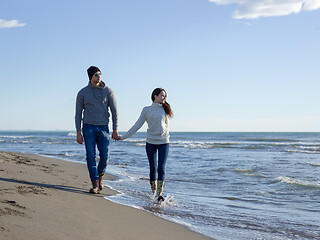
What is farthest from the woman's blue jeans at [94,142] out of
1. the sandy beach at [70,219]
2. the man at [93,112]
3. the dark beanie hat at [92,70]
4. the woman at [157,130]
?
the dark beanie hat at [92,70]

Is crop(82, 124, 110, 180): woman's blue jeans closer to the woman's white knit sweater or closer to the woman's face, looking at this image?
the woman's white knit sweater

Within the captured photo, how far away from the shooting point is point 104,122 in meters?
5.26

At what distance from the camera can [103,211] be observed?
4.05m

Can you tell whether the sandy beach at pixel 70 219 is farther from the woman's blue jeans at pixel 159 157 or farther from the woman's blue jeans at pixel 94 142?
the woman's blue jeans at pixel 159 157

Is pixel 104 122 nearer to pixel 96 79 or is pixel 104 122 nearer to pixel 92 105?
pixel 92 105

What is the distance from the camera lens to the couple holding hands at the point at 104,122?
5.19m

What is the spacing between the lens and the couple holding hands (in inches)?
204

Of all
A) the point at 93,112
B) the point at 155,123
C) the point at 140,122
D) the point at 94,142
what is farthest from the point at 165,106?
the point at 94,142

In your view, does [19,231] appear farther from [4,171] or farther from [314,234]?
[4,171]

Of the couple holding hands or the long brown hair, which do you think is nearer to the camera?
the couple holding hands

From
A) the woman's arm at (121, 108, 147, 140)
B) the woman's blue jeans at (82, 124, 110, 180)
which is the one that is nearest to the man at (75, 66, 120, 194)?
the woman's blue jeans at (82, 124, 110, 180)

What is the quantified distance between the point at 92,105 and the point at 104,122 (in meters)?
0.30

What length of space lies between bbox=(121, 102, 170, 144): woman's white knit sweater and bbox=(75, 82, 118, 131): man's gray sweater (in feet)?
1.53

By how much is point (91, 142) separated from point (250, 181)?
4435mm
